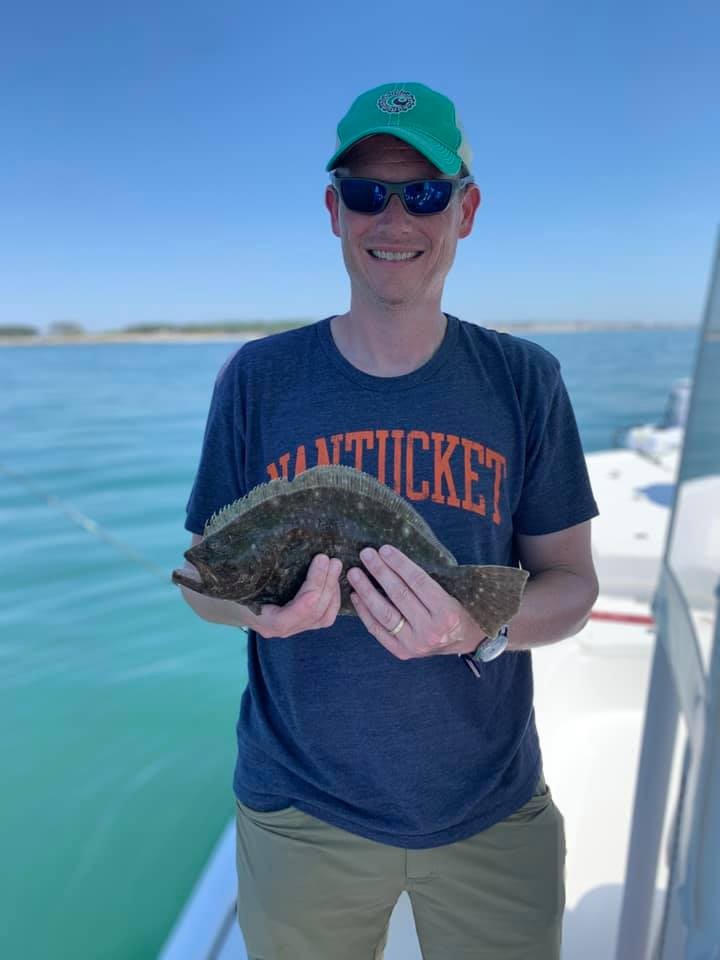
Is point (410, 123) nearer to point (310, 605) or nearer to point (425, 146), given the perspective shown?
point (425, 146)

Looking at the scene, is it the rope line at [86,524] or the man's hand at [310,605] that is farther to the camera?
the rope line at [86,524]

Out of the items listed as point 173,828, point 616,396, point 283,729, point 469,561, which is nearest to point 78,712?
point 173,828

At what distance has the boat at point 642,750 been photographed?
1701 millimetres

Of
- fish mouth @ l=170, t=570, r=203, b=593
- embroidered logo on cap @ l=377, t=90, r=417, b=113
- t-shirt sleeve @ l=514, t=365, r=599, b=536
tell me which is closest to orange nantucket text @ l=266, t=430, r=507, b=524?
t-shirt sleeve @ l=514, t=365, r=599, b=536

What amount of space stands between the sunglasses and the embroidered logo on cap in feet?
0.63

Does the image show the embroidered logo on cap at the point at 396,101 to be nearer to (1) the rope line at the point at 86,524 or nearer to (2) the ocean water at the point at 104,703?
(2) the ocean water at the point at 104,703

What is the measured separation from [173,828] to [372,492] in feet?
18.5

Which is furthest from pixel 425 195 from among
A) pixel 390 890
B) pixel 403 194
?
pixel 390 890

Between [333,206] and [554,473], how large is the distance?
1.03m

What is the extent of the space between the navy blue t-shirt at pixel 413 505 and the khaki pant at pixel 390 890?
0.20 ft

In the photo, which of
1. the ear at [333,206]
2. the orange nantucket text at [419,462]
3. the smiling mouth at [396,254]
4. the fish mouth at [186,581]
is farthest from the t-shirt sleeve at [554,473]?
the fish mouth at [186,581]

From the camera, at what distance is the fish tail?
5.14 ft

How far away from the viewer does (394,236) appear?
5.88 feet

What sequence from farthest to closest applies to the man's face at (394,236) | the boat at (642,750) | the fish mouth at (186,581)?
the man's face at (394,236) → the boat at (642,750) → the fish mouth at (186,581)
